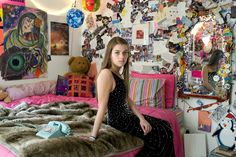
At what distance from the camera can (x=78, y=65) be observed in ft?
11.1

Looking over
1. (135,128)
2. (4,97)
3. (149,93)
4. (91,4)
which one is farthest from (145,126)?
(91,4)

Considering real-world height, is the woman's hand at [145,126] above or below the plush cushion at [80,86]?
below

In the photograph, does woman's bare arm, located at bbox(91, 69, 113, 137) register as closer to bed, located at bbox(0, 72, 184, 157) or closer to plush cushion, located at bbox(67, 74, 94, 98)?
bed, located at bbox(0, 72, 184, 157)

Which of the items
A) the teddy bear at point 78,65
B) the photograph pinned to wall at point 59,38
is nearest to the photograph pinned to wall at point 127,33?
the teddy bear at point 78,65

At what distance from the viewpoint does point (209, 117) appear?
2607 millimetres

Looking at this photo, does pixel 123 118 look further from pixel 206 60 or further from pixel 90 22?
pixel 90 22

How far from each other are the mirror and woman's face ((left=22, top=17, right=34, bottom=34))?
177 cm

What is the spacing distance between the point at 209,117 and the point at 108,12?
1.83 meters

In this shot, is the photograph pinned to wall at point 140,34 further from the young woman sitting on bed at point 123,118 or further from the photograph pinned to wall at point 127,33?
the young woman sitting on bed at point 123,118

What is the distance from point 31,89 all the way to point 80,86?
22.3 inches

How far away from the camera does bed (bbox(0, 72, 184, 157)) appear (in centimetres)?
136

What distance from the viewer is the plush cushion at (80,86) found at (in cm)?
304

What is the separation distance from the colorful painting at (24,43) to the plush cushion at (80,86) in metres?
0.43

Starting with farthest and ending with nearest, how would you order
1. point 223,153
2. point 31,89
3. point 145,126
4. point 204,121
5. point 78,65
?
point 78,65, point 31,89, point 204,121, point 223,153, point 145,126
